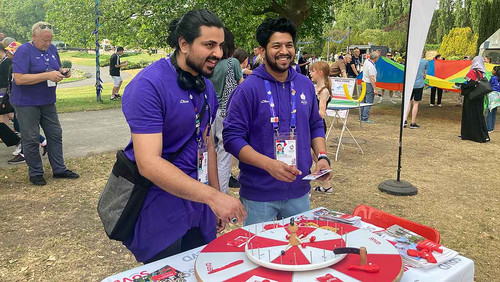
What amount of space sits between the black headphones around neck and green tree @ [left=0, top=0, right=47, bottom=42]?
2757 inches

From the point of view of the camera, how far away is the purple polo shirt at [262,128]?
2426 mm

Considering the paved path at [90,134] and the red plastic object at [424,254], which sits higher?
the red plastic object at [424,254]

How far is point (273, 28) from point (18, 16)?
74.7 m

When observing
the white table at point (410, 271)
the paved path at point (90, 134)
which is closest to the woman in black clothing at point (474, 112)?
the paved path at point (90, 134)

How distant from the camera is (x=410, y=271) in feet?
5.58

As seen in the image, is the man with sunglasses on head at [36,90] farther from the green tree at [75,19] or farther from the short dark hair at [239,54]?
the green tree at [75,19]

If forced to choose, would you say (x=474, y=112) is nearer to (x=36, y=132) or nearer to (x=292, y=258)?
(x=36, y=132)

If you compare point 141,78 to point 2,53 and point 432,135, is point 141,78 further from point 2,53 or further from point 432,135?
point 432,135

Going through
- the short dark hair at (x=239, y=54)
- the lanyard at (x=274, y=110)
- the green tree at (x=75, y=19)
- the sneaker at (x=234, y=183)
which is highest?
the green tree at (x=75, y=19)

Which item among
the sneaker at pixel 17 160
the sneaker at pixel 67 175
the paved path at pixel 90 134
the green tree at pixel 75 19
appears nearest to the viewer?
the sneaker at pixel 67 175

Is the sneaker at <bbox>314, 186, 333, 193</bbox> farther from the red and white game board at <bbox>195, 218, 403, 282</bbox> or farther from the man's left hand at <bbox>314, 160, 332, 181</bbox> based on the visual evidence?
the red and white game board at <bbox>195, 218, 403, 282</bbox>

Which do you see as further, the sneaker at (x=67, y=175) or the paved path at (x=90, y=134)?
the paved path at (x=90, y=134)

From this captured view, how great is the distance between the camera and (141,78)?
171 centimetres

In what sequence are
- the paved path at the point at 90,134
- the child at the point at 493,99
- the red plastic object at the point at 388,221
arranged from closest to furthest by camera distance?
the red plastic object at the point at 388,221
the paved path at the point at 90,134
the child at the point at 493,99
